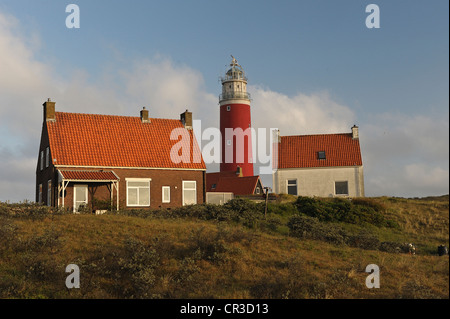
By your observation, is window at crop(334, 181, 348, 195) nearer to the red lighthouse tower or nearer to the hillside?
the red lighthouse tower

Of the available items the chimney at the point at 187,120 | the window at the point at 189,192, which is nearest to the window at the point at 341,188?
the window at the point at 189,192

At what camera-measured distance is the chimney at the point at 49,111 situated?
32531 mm

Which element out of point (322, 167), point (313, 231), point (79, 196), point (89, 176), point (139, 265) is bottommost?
point (139, 265)

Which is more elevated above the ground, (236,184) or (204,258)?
(236,184)

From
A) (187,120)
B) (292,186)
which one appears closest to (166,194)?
(187,120)

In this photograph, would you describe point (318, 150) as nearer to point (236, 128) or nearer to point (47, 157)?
point (236, 128)

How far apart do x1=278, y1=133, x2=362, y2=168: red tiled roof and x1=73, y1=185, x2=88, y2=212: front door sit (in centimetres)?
1775

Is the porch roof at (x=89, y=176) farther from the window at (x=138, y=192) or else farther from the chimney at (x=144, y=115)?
the chimney at (x=144, y=115)

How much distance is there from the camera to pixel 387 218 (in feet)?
97.0

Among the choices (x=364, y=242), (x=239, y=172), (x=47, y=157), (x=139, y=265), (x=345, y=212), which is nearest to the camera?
(x=139, y=265)

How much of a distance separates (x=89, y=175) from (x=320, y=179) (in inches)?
774

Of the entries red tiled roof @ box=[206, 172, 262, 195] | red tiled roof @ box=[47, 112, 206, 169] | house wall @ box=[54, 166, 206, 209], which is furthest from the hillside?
red tiled roof @ box=[206, 172, 262, 195]

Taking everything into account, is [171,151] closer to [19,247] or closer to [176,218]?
[176,218]

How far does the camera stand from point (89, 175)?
3005 cm
